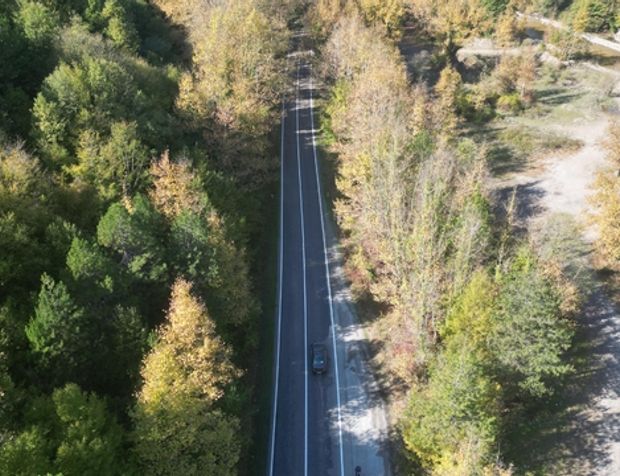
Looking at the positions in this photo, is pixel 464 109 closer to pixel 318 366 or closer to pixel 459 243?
pixel 459 243

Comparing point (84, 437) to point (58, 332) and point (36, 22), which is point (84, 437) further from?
point (36, 22)

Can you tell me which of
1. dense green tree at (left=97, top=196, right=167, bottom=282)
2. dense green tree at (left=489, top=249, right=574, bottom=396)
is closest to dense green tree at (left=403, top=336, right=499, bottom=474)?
dense green tree at (left=489, top=249, right=574, bottom=396)

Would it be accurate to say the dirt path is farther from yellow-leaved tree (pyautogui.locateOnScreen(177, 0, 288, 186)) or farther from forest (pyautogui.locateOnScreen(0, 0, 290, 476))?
yellow-leaved tree (pyautogui.locateOnScreen(177, 0, 288, 186))

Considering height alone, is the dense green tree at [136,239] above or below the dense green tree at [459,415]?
above

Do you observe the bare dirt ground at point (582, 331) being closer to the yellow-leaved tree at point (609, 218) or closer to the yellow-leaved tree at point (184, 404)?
the yellow-leaved tree at point (609, 218)

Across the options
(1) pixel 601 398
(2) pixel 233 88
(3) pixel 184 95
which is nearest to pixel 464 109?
(2) pixel 233 88

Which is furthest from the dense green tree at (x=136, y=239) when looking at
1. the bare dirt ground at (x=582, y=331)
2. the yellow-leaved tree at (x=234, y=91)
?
the bare dirt ground at (x=582, y=331)
